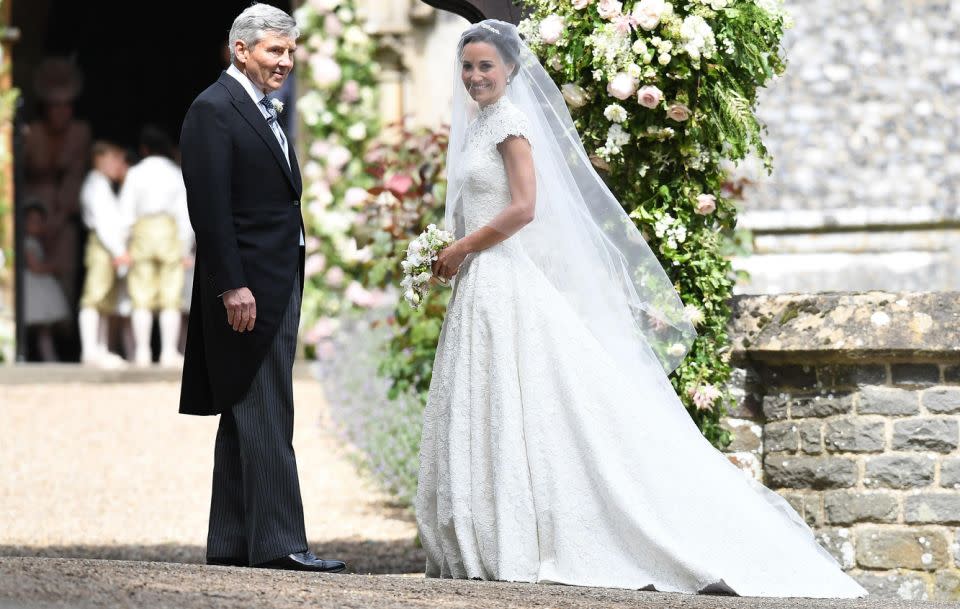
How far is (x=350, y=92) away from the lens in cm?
1239

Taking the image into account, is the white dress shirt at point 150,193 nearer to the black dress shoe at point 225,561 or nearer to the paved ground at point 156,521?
the paved ground at point 156,521

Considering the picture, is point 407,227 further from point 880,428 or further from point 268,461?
point 268,461

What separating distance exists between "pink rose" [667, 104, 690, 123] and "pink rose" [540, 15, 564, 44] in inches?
18.0

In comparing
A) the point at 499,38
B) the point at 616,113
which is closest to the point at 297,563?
the point at 499,38

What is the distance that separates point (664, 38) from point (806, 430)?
149 centimetres

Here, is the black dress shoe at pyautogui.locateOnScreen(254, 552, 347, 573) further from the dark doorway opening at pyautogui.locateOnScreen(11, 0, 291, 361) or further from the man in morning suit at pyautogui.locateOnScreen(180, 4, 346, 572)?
the dark doorway opening at pyautogui.locateOnScreen(11, 0, 291, 361)

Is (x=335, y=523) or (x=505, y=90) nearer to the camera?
(x=505, y=90)

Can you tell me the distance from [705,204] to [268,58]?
1.67 m

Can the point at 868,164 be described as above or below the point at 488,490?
above

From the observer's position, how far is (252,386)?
4871 mm

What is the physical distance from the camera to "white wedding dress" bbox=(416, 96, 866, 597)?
490cm

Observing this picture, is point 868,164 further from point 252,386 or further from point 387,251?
point 252,386

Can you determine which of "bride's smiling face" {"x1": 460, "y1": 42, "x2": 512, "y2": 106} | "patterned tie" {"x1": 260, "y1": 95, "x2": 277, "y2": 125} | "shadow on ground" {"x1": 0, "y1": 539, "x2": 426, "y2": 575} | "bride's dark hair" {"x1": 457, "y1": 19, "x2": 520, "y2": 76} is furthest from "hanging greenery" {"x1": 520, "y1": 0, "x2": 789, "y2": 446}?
"shadow on ground" {"x1": 0, "y1": 539, "x2": 426, "y2": 575}

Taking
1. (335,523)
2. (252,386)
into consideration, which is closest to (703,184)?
(252,386)
